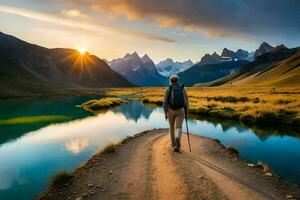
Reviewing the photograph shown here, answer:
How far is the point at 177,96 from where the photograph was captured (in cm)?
1833

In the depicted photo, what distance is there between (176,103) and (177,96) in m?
0.41

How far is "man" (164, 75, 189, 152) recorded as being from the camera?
60.1 feet

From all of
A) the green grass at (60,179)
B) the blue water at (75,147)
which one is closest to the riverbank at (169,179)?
the green grass at (60,179)

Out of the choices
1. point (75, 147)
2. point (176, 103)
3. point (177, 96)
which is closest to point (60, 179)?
point (176, 103)

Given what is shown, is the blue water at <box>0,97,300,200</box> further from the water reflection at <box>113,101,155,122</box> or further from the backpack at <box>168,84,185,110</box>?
the water reflection at <box>113,101,155,122</box>

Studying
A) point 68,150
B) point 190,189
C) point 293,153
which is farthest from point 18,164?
point 293,153

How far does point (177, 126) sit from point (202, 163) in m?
2.88

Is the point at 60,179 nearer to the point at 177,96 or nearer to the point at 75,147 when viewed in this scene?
the point at 177,96

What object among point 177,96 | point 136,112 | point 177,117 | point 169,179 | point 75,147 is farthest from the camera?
point 136,112

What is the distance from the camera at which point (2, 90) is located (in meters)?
126

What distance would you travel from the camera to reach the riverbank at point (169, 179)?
41.3ft

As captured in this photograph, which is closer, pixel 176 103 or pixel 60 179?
pixel 60 179

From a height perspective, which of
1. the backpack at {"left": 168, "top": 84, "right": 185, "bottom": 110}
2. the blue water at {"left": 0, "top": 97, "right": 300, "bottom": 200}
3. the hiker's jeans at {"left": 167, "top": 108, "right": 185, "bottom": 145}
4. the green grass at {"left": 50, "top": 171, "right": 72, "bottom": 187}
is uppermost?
the backpack at {"left": 168, "top": 84, "right": 185, "bottom": 110}

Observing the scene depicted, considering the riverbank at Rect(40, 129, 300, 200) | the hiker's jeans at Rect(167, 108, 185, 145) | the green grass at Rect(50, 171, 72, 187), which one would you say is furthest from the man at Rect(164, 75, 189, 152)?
the green grass at Rect(50, 171, 72, 187)
